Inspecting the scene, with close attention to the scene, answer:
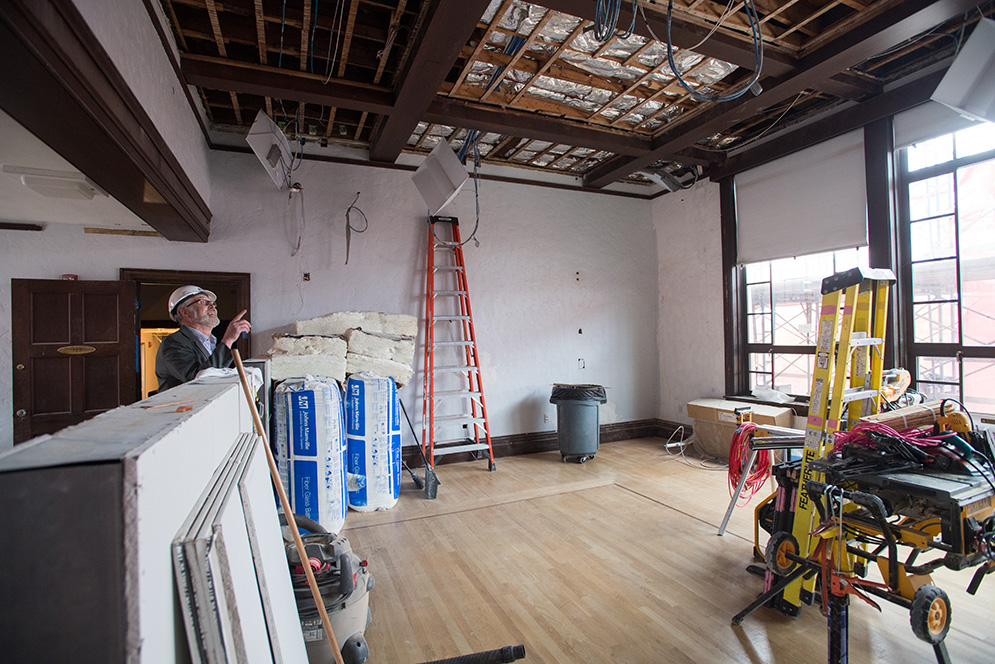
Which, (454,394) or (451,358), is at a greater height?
(451,358)

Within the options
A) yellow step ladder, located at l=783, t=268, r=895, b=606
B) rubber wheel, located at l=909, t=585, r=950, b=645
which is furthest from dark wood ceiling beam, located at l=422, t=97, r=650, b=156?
rubber wheel, located at l=909, t=585, r=950, b=645

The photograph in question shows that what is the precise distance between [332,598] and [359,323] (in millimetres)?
2940

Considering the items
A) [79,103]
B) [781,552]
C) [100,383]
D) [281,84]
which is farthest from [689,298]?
[100,383]

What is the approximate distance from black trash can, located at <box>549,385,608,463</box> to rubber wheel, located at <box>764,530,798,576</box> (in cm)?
273

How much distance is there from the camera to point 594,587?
8.21 ft

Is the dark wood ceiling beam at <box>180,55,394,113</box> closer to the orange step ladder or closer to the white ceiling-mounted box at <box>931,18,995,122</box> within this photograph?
the orange step ladder

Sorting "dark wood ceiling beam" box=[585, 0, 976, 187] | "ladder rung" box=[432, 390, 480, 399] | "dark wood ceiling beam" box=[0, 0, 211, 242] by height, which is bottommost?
"ladder rung" box=[432, 390, 480, 399]

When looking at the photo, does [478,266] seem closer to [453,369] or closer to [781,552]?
[453,369]

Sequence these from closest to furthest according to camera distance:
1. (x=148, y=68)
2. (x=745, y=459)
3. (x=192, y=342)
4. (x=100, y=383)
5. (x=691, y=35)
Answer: (x=148, y=68), (x=192, y=342), (x=691, y=35), (x=745, y=459), (x=100, y=383)

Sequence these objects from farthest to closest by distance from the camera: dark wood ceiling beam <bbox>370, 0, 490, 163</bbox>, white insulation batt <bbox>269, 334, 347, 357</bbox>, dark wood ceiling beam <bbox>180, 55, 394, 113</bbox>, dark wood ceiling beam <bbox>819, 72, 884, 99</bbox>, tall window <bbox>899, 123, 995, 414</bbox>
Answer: white insulation batt <bbox>269, 334, 347, 357</bbox>
dark wood ceiling beam <bbox>819, 72, 884, 99</bbox>
tall window <bbox>899, 123, 995, 414</bbox>
dark wood ceiling beam <bbox>180, 55, 394, 113</bbox>
dark wood ceiling beam <bbox>370, 0, 490, 163</bbox>

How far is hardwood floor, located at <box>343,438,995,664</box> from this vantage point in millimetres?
2023

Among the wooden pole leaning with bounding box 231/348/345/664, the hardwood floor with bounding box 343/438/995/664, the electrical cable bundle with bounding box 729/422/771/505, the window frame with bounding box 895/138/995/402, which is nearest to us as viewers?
the wooden pole leaning with bounding box 231/348/345/664

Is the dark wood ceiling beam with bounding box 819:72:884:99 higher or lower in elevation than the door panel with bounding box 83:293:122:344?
higher

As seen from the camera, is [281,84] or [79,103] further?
[281,84]
